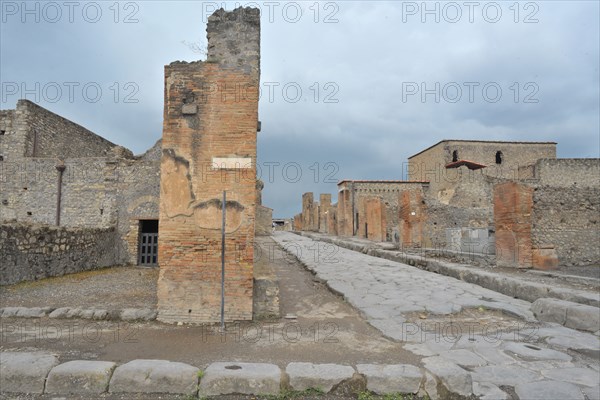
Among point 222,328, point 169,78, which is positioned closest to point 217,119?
point 169,78

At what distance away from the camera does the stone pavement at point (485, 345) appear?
298cm

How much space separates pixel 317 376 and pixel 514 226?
28.7 ft

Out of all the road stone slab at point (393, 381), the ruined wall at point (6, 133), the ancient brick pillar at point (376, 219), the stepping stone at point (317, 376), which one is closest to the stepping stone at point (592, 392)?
the road stone slab at point (393, 381)

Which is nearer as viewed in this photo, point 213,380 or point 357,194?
point 213,380

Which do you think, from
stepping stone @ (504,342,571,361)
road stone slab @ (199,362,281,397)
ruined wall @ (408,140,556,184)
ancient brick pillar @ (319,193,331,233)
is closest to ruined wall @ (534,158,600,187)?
ruined wall @ (408,140,556,184)

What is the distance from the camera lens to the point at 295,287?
7.79 meters

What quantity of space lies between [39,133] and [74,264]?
10223 millimetres

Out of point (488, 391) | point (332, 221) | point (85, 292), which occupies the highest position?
point (332, 221)

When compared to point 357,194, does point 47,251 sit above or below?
below

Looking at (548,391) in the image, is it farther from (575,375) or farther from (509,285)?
(509,285)

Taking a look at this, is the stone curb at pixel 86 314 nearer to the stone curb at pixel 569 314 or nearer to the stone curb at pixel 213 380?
the stone curb at pixel 213 380

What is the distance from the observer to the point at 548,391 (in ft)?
9.44

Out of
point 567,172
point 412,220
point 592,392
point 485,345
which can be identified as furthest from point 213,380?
point 567,172

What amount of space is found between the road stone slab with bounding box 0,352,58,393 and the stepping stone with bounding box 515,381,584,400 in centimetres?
379
